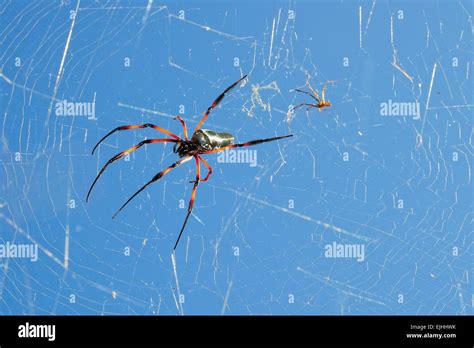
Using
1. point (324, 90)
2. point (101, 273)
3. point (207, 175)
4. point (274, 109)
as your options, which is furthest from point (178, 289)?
point (324, 90)

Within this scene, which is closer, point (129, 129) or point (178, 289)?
point (129, 129)

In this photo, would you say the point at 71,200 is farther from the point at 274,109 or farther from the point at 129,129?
the point at 274,109

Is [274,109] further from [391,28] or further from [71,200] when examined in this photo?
[71,200]

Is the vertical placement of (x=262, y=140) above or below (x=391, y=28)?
below

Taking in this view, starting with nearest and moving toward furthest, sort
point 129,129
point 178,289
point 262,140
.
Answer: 1. point 262,140
2. point 129,129
3. point 178,289

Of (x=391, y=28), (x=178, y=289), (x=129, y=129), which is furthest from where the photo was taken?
(x=391, y=28)
